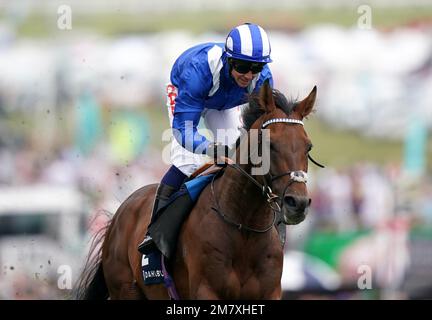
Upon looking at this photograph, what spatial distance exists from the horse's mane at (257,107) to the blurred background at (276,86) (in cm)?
734

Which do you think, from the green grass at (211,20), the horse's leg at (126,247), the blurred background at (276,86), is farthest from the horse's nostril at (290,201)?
the green grass at (211,20)

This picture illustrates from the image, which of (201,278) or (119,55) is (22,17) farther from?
(201,278)

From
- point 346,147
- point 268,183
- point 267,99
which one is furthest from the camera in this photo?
point 346,147

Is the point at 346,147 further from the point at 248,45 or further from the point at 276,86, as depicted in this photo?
the point at 248,45

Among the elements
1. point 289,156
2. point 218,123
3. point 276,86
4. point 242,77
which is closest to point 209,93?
point 242,77

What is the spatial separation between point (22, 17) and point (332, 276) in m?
12.5

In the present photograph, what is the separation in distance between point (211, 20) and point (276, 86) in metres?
4.77

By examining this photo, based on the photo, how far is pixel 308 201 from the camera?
5164mm

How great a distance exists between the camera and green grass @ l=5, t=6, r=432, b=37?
2258 cm

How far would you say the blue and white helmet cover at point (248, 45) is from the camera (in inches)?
231

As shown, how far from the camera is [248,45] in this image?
5871mm

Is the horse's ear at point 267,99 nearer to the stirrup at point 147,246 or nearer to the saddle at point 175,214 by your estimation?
the saddle at point 175,214

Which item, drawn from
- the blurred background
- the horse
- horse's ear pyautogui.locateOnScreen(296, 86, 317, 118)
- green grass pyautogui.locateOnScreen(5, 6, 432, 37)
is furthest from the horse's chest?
green grass pyautogui.locateOnScreen(5, 6, 432, 37)

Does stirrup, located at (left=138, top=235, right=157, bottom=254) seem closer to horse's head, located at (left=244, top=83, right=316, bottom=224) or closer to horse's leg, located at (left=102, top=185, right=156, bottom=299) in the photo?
horse's leg, located at (left=102, top=185, right=156, bottom=299)
